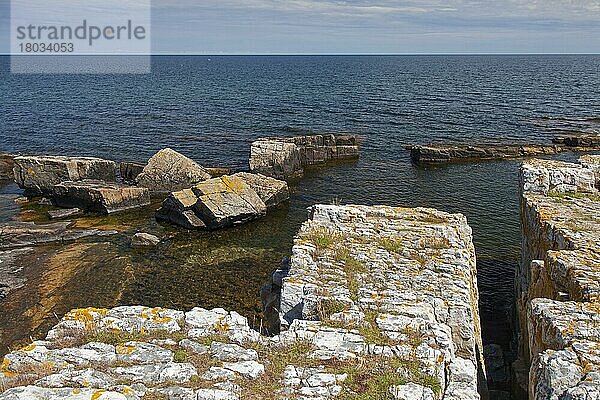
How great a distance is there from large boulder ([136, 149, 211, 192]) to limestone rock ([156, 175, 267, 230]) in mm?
5494

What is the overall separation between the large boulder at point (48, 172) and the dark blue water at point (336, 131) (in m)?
10.1

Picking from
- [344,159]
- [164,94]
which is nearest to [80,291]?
[344,159]

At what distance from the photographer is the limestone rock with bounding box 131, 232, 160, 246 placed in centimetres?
2654

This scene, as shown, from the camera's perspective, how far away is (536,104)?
78750 millimetres

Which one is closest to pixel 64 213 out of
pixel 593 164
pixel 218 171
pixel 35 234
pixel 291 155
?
pixel 35 234

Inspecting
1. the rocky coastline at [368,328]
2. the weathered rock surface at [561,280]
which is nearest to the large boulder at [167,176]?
the rocky coastline at [368,328]

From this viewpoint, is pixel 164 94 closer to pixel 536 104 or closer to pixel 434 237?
pixel 536 104

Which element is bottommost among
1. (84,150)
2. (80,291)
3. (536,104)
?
(80,291)

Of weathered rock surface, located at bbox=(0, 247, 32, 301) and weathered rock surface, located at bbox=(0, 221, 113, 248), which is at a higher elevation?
weathered rock surface, located at bbox=(0, 221, 113, 248)

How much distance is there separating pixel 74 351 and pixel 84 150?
45.3m

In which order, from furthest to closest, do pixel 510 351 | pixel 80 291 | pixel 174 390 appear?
pixel 80 291 → pixel 510 351 → pixel 174 390

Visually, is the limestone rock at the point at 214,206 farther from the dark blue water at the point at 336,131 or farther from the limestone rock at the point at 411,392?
the limestone rock at the point at 411,392

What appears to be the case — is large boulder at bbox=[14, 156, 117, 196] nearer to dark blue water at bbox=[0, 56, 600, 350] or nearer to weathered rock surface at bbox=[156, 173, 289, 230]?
weathered rock surface at bbox=[156, 173, 289, 230]

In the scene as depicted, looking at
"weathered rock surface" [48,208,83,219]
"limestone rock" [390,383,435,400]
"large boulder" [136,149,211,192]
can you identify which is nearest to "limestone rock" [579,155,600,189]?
"limestone rock" [390,383,435,400]
